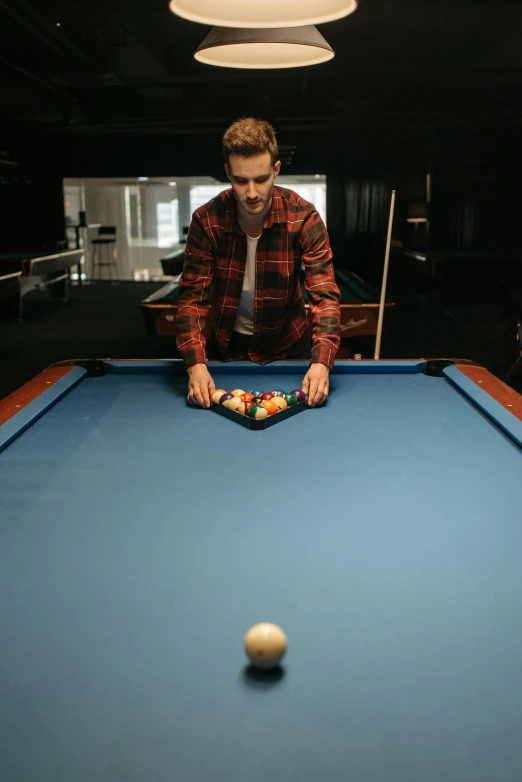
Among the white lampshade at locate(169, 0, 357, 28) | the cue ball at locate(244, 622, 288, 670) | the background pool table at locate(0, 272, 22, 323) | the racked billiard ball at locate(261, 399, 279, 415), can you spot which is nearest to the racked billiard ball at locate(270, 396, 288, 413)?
the racked billiard ball at locate(261, 399, 279, 415)

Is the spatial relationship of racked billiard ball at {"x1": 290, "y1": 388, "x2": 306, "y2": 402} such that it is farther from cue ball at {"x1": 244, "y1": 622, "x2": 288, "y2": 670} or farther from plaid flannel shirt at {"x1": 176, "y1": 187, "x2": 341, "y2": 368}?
cue ball at {"x1": 244, "y1": 622, "x2": 288, "y2": 670}

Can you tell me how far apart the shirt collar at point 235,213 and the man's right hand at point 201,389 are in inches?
21.9

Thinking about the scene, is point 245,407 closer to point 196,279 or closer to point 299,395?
point 299,395

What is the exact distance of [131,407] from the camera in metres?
1.86

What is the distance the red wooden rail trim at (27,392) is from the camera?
1729 millimetres

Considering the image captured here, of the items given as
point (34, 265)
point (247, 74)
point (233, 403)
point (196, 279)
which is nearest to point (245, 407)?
point (233, 403)

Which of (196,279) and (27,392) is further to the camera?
(196,279)

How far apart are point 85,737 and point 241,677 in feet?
0.57

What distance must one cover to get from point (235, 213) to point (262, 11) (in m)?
0.71

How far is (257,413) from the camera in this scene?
66.0 inches

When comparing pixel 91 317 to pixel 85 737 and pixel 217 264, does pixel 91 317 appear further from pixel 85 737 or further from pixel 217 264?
pixel 85 737

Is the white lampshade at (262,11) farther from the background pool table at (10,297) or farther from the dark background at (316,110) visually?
the background pool table at (10,297)

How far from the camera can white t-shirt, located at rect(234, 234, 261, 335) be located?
90.3 inches

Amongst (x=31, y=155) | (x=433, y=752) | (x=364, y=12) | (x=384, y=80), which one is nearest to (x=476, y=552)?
(x=433, y=752)
